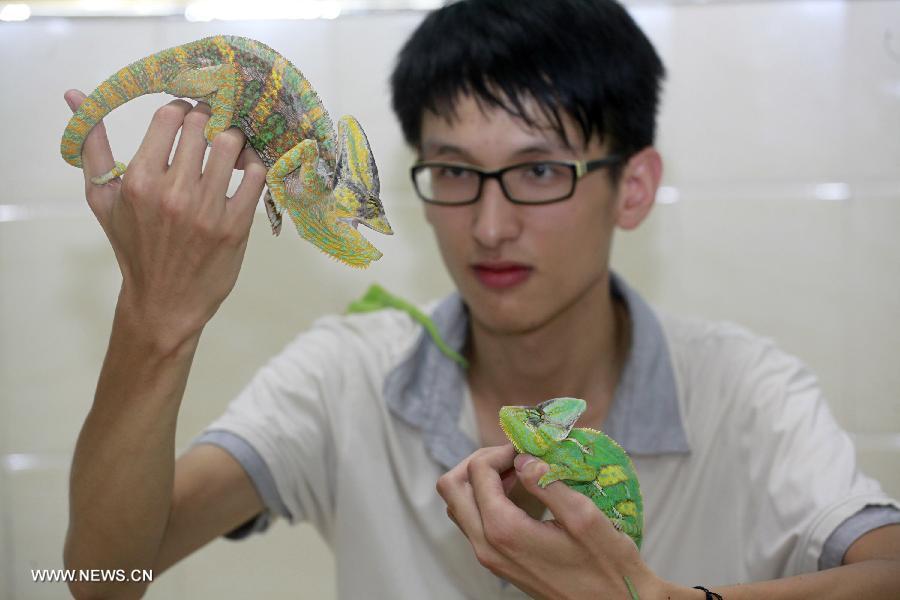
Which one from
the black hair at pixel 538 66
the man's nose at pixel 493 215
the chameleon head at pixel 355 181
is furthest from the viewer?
the black hair at pixel 538 66

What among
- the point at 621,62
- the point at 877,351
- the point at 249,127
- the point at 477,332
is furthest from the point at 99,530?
the point at 877,351

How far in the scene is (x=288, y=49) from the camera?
2.52 ft

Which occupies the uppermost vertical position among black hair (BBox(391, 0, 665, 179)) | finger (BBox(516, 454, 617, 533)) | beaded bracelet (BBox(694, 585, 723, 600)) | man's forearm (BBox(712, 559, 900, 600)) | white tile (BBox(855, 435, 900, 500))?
black hair (BBox(391, 0, 665, 179))

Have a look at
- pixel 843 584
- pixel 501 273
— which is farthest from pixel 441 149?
pixel 843 584

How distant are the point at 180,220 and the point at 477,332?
2.03 ft

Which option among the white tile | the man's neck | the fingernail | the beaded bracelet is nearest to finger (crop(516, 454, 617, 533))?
the fingernail

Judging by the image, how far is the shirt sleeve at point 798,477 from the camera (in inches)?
33.8

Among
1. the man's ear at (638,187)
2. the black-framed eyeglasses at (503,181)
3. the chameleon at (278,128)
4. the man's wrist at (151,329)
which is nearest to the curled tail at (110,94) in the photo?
the chameleon at (278,128)

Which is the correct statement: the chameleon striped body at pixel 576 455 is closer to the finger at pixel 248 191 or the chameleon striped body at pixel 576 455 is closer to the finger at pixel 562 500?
the finger at pixel 562 500

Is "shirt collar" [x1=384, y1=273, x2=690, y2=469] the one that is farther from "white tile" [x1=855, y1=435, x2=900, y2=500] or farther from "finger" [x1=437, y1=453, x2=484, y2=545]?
"finger" [x1=437, y1=453, x2=484, y2=545]

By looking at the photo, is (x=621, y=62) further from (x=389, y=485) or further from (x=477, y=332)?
(x=389, y=485)

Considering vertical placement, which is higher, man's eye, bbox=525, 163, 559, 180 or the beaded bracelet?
man's eye, bbox=525, 163, 559, 180

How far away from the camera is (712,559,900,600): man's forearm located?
0.67 meters

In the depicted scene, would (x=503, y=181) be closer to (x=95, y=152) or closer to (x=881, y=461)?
(x=95, y=152)
